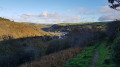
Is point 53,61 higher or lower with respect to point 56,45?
higher

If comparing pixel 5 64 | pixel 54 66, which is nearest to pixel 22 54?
pixel 5 64

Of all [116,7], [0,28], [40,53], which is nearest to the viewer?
[116,7]

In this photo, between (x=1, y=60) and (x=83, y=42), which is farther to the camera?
(x=83, y=42)

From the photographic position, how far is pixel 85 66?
1205 cm

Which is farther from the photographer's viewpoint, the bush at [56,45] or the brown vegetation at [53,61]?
the bush at [56,45]

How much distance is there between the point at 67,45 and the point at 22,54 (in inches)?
666

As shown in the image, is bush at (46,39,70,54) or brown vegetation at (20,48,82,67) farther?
bush at (46,39,70,54)

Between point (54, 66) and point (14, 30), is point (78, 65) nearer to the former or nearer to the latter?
point (54, 66)

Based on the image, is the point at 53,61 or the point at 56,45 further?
the point at 56,45

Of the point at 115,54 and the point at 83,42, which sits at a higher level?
the point at 115,54

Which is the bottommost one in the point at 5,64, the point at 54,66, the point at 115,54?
the point at 5,64

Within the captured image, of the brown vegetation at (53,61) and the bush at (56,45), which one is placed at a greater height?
the brown vegetation at (53,61)

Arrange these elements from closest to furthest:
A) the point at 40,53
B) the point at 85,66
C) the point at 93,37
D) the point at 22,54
A: the point at 85,66 < the point at 22,54 < the point at 40,53 < the point at 93,37

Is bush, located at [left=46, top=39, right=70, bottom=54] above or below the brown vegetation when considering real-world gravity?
below
